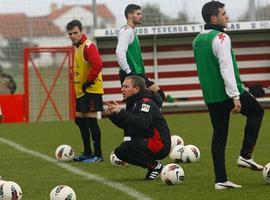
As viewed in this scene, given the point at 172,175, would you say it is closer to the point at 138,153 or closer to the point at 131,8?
the point at 138,153

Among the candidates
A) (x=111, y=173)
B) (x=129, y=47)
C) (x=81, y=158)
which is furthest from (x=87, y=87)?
(x=111, y=173)

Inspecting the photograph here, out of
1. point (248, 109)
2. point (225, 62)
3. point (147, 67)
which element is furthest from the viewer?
point (147, 67)

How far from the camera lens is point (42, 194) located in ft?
28.7

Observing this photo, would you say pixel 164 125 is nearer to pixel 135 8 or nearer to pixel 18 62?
pixel 135 8

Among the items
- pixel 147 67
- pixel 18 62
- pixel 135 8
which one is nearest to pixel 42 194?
pixel 135 8

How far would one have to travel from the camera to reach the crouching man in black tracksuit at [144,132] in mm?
9422

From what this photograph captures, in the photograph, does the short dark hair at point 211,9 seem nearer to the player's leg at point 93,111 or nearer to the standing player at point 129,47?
the standing player at point 129,47

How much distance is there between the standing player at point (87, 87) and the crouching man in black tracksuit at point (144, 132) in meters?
2.19

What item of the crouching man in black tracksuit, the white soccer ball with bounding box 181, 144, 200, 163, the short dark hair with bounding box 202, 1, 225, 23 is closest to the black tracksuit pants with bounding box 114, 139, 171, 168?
the crouching man in black tracksuit

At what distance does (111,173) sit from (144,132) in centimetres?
96

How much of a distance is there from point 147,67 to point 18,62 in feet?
16.3

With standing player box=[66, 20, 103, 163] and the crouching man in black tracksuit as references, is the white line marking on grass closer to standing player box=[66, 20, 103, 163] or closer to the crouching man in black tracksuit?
the crouching man in black tracksuit

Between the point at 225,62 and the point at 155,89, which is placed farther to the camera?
the point at 155,89

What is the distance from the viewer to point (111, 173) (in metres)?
10.4
